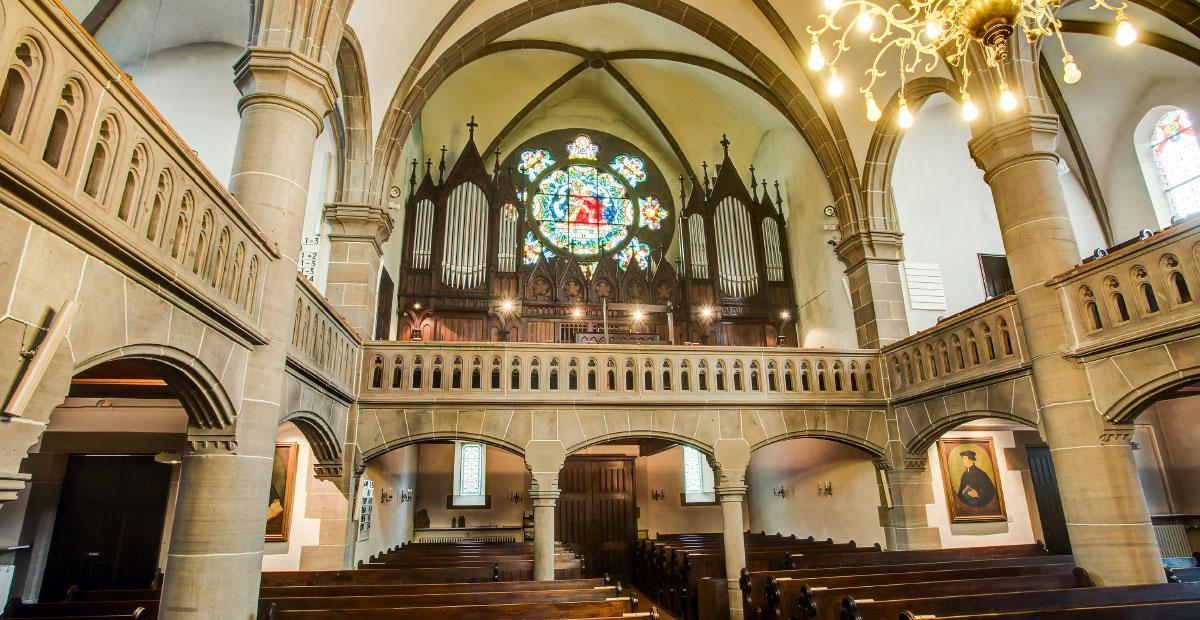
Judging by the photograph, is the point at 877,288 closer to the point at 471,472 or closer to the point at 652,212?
the point at 652,212

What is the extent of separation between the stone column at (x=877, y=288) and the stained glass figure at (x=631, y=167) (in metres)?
6.76

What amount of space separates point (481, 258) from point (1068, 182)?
12.0 m

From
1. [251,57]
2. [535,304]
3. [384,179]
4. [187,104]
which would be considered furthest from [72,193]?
[535,304]

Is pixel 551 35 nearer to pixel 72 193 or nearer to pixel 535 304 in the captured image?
pixel 535 304

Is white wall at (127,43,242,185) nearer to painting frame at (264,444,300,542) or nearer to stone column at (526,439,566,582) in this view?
painting frame at (264,444,300,542)

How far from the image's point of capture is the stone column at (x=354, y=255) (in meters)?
9.59

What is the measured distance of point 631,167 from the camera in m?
17.2

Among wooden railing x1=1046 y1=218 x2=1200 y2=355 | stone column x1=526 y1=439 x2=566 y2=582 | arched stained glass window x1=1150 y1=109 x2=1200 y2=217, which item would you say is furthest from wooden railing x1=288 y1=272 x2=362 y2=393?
arched stained glass window x1=1150 y1=109 x2=1200 y2=217

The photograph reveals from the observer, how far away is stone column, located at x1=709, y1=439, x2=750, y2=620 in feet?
30.1

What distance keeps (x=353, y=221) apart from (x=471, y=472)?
685 cm

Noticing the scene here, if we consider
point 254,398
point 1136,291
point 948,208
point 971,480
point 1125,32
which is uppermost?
point 948,208

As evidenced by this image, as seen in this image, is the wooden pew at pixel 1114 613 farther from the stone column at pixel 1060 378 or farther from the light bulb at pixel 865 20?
the light bulb at pixel 865 20

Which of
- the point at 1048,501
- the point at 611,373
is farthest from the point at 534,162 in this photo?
the point at 1048,501

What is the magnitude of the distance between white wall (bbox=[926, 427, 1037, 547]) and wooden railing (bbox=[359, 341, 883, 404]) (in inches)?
69.8
